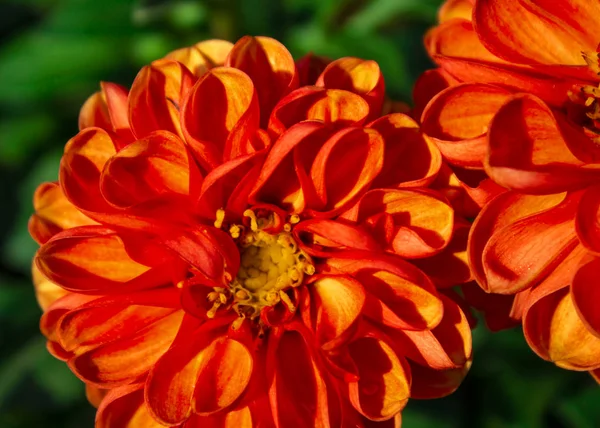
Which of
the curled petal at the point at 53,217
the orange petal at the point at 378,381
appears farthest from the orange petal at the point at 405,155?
the curled petal at the point at 53,217

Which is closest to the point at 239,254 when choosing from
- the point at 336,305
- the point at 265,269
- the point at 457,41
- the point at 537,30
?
the point at 265,269

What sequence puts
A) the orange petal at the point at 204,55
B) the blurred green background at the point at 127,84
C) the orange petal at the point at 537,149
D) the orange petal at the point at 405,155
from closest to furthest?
the orange petal at the point at 537,149 < the orange petal at the point at 405,155 < the orange petal at the point at 204,55 < the blurred green background at the point at 127,84

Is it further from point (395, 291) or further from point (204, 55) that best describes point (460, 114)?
point (204, 55)

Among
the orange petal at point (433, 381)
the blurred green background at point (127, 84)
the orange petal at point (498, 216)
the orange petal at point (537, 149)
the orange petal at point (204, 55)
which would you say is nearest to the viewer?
the orange petal at point (537, 149)

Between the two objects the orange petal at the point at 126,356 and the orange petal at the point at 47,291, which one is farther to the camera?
the orange petal at the point at 47,291

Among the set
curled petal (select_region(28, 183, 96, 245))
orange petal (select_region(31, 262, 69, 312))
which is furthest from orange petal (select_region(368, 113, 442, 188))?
orange petal (select_region(31, 262, 69, 312))

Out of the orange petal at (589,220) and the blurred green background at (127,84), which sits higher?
the orange petal at (589,220)

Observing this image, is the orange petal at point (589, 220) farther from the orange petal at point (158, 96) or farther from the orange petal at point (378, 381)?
the orange petal at point (158, 96)
